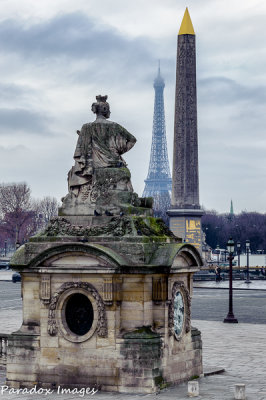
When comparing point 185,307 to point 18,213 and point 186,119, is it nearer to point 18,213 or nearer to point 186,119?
point 186,119

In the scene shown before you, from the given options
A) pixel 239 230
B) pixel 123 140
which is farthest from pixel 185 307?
pixel 239 230

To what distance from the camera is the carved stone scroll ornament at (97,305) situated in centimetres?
1762

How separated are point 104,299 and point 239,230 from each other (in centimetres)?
11907

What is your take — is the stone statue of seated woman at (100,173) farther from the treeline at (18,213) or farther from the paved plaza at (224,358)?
the treeline at (18,213)

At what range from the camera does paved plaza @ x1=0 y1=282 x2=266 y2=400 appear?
17.2 metres

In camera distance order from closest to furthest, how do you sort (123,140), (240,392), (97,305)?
1. (240,392)
2. (97,305)
3. (123,140)

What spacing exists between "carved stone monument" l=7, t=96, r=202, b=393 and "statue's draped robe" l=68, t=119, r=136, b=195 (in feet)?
0.75

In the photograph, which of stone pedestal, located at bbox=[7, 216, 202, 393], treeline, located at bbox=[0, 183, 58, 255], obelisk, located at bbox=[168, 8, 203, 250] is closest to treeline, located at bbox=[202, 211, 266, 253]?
treeline, located at bbox=[0, 183, 58, 255]

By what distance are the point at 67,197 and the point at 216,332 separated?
12783 millimetres

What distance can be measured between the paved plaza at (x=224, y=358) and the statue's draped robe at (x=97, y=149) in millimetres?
4897

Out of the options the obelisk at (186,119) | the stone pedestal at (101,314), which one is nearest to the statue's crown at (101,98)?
the stone pedestal at (101,314)

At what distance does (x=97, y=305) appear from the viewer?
17.7 m

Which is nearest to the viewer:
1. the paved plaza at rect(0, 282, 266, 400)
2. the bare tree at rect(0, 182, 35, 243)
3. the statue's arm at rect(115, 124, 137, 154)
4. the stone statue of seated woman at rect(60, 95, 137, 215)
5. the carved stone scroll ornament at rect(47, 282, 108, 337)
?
the paved plaza at rect(0, 282, 266, 400)

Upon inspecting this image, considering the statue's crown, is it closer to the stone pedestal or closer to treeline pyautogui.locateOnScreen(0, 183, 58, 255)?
the stone pedestal
